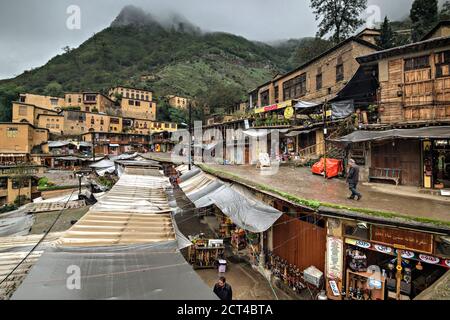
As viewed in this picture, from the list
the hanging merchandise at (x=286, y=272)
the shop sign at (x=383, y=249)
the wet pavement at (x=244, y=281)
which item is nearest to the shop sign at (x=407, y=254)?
the shop sign at (x=383, y=249)

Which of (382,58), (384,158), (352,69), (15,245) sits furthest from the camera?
(352,69)

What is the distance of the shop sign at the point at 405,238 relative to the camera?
596 centimetres

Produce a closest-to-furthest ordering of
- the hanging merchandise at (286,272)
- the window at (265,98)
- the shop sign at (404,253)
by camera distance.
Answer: the shop sign at (404,253) < the hanging merchandise at (286,272) < the window at (265,98)

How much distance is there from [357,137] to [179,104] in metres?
73.9

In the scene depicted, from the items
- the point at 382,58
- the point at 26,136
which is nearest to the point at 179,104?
the point at 26,136

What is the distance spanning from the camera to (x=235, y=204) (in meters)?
8.95

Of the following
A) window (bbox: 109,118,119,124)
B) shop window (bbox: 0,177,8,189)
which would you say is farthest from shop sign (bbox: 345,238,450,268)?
window (bbox: 109,118,119,124)

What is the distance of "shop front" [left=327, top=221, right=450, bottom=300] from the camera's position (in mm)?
6125

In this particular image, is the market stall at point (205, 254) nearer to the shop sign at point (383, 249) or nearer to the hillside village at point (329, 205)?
the hillside village at point (329, 205)

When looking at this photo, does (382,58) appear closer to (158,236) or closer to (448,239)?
(448,239)

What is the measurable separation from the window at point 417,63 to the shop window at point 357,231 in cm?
1014

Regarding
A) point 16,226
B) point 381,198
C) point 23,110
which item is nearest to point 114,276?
point 381,198

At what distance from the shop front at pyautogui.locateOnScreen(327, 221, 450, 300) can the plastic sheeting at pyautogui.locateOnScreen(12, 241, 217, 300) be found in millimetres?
5270

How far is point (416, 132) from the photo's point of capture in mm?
9570
